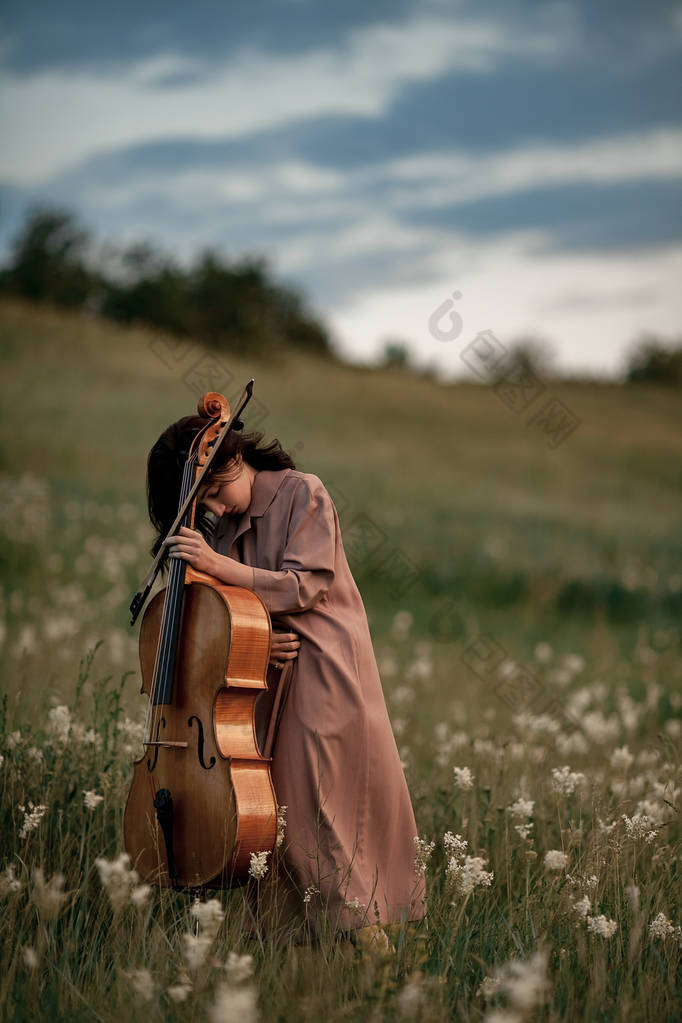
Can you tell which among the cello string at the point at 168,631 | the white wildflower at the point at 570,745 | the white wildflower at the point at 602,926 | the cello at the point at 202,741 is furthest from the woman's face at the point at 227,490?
the white wildflower at the point at 570,745

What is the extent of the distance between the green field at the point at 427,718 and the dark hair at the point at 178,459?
72cm

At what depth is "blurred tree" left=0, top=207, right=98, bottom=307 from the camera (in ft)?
168

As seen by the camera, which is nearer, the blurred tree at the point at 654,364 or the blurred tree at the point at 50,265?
the blurred tree at the point at 50,265

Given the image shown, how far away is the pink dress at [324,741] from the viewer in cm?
338

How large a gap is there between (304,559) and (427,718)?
4.36m

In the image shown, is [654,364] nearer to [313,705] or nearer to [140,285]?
[140,285]

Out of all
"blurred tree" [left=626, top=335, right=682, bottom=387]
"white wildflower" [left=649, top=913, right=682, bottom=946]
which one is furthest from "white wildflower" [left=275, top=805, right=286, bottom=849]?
"blurred tree" [left=626, top=335, right=682, bottom=387]

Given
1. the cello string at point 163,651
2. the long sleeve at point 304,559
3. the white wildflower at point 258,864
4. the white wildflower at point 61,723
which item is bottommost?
the white wildflower at point 258,864

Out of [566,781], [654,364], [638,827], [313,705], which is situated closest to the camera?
[313,705]

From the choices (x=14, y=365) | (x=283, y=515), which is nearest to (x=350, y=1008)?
(x=283, y=515)

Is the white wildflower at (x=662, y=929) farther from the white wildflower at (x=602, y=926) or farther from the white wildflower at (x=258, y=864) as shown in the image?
the white wildflower at (x=258, y=864)

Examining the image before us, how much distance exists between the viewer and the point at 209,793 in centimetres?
316

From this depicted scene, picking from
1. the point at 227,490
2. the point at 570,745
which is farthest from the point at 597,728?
the point at 227,490

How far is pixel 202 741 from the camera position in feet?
10.7
